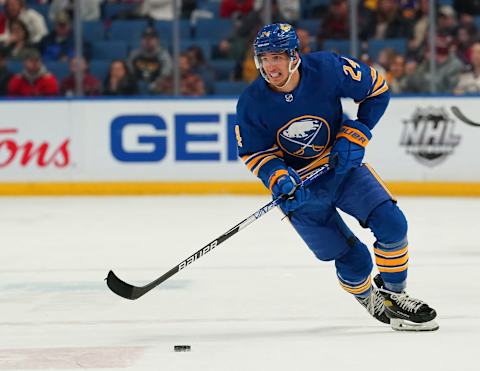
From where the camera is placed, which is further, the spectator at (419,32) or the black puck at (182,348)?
the spectator at (419,32)

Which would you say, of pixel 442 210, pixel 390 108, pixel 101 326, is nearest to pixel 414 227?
pixel 442 210

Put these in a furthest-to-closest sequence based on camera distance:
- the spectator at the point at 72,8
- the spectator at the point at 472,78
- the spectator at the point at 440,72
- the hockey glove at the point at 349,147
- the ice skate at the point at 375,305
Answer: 1. the spectator at the point at 72,8
2. the spectator at the point at 440,72
3. the spectator at the point at 472,78
4. the ice skate at the point at 375,305
5. the hockey glove at the point at 349,147

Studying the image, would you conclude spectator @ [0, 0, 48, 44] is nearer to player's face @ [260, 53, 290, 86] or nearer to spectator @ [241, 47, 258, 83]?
spectator @ [241, 47, 258, 83]

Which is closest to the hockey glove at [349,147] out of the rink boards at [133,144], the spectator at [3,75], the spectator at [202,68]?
the rink boards at [133,144]

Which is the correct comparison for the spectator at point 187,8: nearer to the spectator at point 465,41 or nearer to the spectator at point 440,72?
the spectator at point 440,72

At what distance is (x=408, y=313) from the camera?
427 centimetres

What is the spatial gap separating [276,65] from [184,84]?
17.0ft

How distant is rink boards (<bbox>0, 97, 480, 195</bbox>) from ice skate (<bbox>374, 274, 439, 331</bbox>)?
4.68 metres

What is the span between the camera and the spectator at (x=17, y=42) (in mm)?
9367

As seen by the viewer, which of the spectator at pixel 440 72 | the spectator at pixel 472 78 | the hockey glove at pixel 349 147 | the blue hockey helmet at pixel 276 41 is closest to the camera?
the blue hockey helmet at pixel 276 41

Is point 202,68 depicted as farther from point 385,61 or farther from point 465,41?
point 465,41

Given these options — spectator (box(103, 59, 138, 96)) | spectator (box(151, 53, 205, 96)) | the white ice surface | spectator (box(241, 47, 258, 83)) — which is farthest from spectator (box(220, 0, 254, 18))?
the white ice surface

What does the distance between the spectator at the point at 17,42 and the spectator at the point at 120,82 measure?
0.68 metres

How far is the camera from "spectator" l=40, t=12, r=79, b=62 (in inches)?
369
